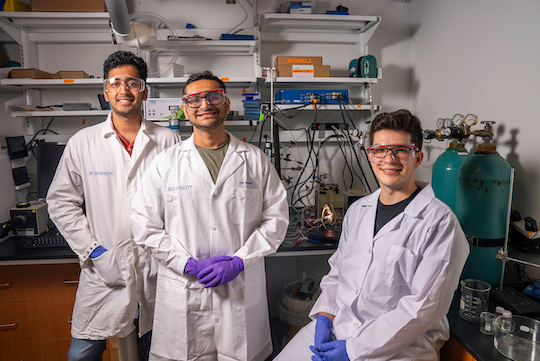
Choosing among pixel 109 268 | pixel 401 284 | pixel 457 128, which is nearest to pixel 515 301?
pixel 401 284

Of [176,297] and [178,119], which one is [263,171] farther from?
[178,119]

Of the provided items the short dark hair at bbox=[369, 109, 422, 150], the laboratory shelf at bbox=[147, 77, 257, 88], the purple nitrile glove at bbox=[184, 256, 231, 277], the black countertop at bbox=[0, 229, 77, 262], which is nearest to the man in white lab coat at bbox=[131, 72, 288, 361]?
the purple nitrile glove at bbox=[184, 256, 231, 277]

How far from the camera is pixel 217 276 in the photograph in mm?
1329

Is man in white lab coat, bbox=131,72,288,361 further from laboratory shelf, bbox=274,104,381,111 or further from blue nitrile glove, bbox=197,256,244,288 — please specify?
laboratory shelf, bbox=274,104,381,111

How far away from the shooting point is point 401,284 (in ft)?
3.91

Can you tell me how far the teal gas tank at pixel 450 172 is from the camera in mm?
1731

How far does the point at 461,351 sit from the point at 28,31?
131 inches

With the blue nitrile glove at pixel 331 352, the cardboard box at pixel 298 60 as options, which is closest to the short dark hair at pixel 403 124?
the blue nitrile glove at pixel 331 352

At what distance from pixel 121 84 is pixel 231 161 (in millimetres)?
647

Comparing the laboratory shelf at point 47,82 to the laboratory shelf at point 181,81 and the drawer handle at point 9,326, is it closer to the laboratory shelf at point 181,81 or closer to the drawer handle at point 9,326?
the laboratory shelf at point 181,81

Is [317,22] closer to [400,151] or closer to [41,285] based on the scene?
[400,151]

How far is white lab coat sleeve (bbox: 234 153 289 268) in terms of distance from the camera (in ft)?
4.66

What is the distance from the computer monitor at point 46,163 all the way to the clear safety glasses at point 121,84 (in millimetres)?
1043

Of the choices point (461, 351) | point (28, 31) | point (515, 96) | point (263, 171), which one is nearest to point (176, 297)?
point (263, 171)
